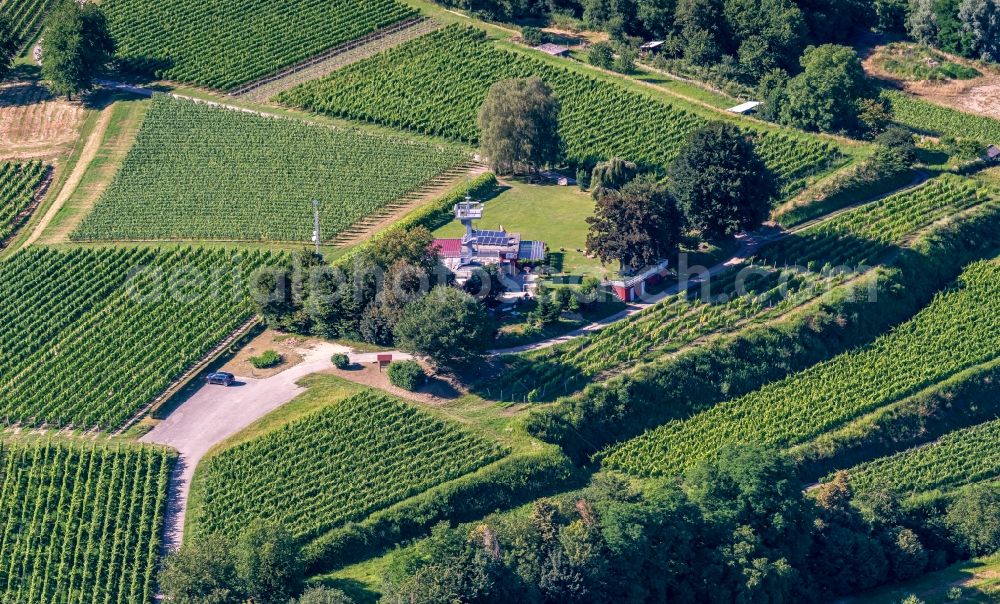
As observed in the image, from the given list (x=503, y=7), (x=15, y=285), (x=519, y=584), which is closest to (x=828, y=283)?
(x=519, y=584)

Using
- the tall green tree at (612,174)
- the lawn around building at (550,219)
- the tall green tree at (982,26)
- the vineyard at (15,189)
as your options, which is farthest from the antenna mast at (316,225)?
the tall green tree at (982,26)

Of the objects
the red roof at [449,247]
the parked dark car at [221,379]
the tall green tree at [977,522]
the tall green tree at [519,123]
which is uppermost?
the tall green tree at [519,123]

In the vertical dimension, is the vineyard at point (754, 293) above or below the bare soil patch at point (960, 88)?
below

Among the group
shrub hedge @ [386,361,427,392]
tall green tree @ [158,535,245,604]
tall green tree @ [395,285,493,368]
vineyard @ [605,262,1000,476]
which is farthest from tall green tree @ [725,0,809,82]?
tall green tree @ [158,535,245,604]

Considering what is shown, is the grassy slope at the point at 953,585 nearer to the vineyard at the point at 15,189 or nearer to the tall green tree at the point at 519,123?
the tall green tree at the point at 519,123

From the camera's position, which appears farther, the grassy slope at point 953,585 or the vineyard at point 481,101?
the vineyard at point 481,101

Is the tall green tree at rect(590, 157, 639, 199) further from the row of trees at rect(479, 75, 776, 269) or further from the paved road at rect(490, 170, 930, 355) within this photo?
the paved road at rect(490, 170, 930, 355)

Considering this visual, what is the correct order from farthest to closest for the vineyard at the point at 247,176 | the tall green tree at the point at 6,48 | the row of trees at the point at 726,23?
the tall green tree at the point at 6,48, the row of trees at the point at 726,23, the vineyard at the point at 247,176
